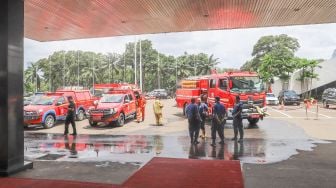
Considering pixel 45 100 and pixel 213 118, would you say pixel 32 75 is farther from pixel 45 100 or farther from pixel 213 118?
pixel 213 118

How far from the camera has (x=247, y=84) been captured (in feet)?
59.5

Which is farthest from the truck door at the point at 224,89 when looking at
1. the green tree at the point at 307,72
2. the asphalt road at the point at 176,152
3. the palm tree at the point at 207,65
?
the palm tree at the point at 207,65

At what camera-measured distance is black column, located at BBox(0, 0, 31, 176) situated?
27.2ft

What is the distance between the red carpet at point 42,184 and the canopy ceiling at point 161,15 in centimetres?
611

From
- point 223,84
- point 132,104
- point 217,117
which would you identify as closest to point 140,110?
point 132,104

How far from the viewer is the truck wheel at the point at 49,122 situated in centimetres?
1844

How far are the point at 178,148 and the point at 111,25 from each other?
20.5 ft

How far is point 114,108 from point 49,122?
3600 mm

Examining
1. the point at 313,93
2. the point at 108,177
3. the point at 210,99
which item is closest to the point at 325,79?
the point at 313,93

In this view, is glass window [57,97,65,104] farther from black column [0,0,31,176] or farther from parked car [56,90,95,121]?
black column [0,0,31,176]

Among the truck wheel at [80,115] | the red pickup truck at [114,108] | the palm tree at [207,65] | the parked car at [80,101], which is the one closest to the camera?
the red pickup truck at [114,108]

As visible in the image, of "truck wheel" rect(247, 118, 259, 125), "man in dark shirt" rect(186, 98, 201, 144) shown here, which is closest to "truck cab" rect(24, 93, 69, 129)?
"man in dark shirt" rect(186, 98, 201, 144)

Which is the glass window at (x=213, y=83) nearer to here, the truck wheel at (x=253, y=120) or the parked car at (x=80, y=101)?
the truck wheel at (x=253, y=120)

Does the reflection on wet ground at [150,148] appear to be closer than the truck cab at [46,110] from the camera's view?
Yes
